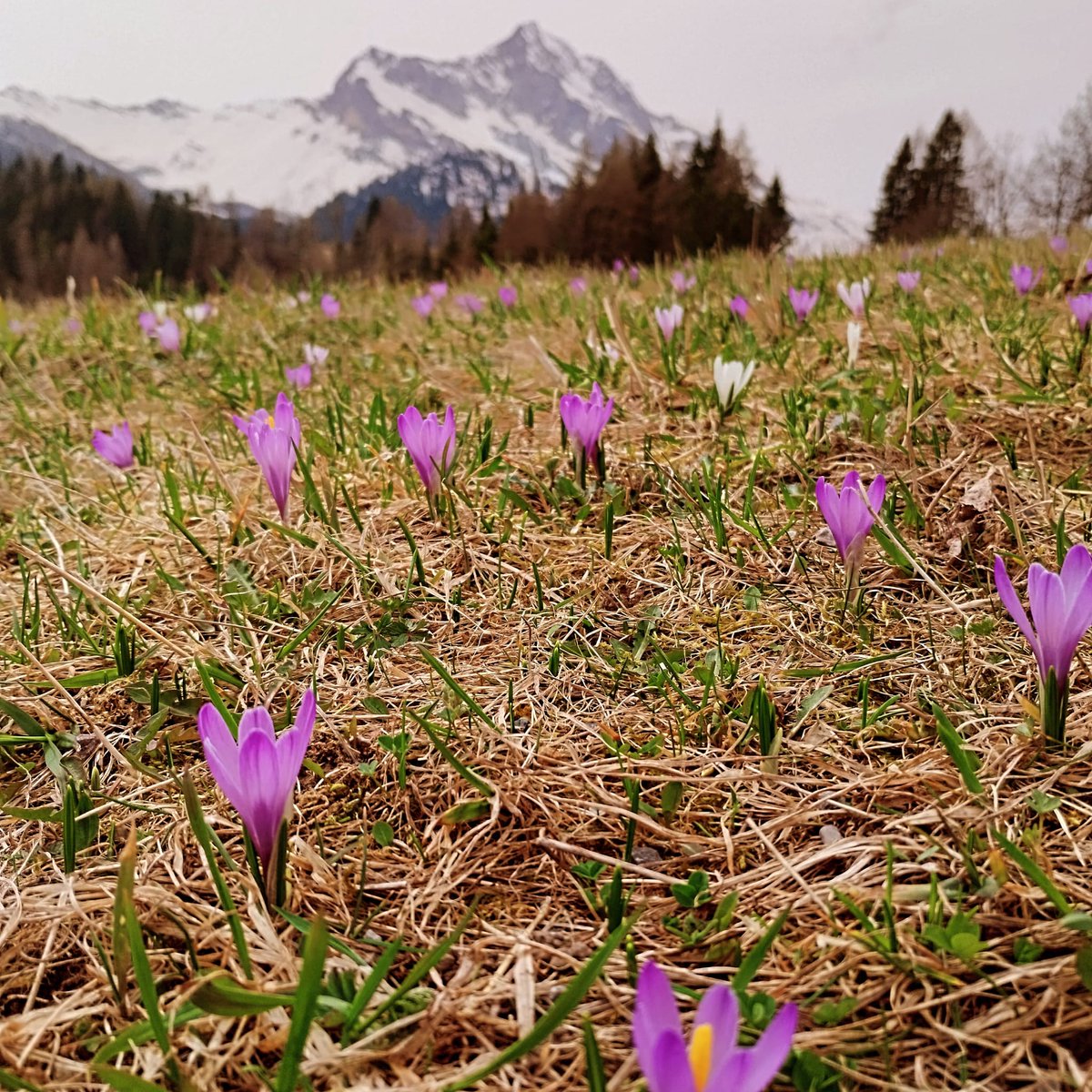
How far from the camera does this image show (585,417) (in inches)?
75.4

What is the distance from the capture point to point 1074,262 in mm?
4203

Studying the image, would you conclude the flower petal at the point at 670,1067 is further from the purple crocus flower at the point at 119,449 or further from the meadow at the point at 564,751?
the purple crocus flower at the point at 119,449

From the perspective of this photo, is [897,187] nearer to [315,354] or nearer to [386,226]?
[386,226]

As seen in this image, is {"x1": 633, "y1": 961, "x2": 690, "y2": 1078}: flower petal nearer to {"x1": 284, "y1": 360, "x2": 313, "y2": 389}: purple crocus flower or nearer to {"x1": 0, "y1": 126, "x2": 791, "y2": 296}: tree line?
{"x1": 284, "y1": 360, "x2": 313, "y2": 389}: purple crocus flower

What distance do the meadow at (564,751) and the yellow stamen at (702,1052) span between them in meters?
0.11

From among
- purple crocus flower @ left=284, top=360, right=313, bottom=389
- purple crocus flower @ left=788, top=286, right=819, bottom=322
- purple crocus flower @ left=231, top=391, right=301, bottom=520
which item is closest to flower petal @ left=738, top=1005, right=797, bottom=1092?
purple crocus flower @ left=231, top=391, right=301, bottom=520

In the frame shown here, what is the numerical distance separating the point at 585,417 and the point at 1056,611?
1.08 m

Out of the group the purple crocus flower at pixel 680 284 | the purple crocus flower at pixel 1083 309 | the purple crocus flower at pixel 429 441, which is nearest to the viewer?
the purple crocus flower at pixel 429 441

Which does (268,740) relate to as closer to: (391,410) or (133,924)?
(133,924)

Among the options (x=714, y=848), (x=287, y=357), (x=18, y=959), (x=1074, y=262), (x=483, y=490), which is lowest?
(x=18, y=959)

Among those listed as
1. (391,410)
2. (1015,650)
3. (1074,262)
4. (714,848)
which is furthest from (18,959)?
(1074,262)

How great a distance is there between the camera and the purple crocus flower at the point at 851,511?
4.71 feet

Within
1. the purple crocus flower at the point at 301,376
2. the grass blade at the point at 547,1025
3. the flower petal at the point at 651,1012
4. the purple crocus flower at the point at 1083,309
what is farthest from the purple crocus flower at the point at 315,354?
the flower petal at the point at 651,1012

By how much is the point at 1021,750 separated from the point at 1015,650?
0.29 m
